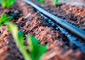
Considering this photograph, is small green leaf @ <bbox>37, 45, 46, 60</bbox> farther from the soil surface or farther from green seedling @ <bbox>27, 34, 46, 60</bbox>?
the soil surface

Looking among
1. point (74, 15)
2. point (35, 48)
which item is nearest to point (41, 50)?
point (35, 48)

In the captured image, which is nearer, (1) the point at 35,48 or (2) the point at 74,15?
(1) the point at 35,48

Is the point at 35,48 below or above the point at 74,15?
below

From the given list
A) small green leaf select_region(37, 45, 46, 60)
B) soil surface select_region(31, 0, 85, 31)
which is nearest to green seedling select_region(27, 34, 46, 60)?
small green leaf select_region(37, 45, 46, 60)

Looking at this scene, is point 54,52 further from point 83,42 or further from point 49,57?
point 83,42

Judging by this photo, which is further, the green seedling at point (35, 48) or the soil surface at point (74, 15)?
the soil surface at point (74, 15)

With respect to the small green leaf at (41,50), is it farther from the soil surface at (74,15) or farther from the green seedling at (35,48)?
the soil surface at (74,15)

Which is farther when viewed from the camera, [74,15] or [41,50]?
[74,15]

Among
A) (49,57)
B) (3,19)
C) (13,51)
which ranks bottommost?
(49,57)

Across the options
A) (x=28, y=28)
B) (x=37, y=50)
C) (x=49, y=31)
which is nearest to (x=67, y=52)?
(x=37, y=50)

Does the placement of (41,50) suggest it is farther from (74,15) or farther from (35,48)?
(74,15)

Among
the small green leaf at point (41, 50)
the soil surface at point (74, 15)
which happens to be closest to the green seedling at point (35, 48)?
the small green leaf at point (41, 50)
